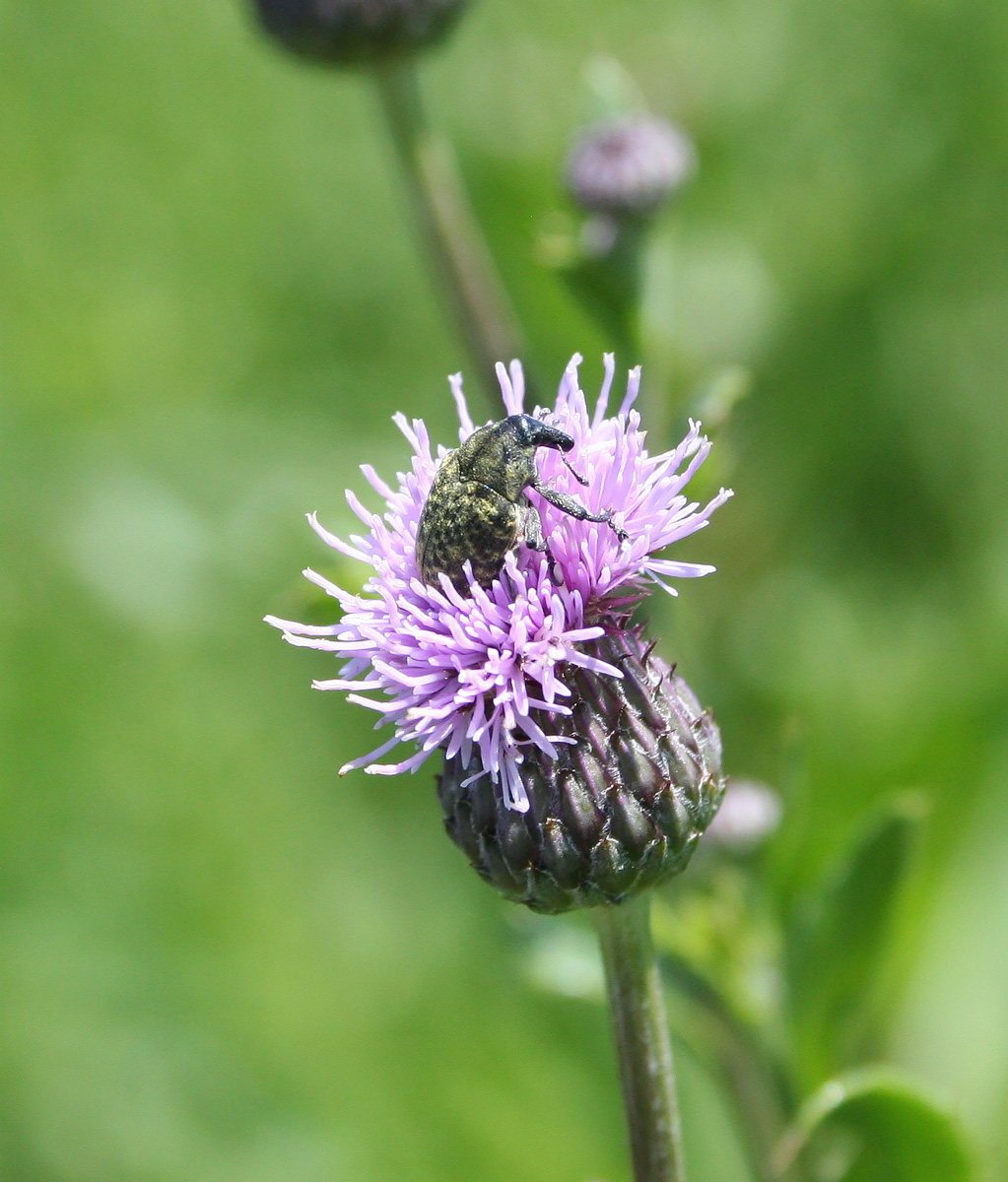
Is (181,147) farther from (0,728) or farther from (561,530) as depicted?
(561,530)

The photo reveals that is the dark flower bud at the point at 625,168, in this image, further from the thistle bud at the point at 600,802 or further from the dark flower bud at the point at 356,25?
the thistle bud at the point at 600,802

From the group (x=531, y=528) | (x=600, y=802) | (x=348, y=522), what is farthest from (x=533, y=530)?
(x=348, y=522)

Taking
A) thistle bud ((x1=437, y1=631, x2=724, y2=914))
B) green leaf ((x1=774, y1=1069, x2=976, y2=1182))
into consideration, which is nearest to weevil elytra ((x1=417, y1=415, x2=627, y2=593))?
thistle bud ((x1=437, y1=631, x2=724, y2=914))

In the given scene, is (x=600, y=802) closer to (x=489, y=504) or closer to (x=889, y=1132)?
(x=489, y=504)

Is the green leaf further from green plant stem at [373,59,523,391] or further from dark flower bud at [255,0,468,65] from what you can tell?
dark flower bud at [255,0,468,65]

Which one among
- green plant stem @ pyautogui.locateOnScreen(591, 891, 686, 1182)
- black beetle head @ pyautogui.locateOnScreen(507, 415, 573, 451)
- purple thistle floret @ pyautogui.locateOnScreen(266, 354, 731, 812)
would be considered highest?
black beetle head @ pyautogui.locateOnScreen(507, 415, 573, 451)

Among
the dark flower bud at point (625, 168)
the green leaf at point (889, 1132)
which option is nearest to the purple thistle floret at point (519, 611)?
the green leaf at point (889, 1132)

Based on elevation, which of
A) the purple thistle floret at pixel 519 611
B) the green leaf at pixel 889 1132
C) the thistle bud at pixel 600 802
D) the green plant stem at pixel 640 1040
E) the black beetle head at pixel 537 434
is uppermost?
the black beetle head at pixel 537 434
